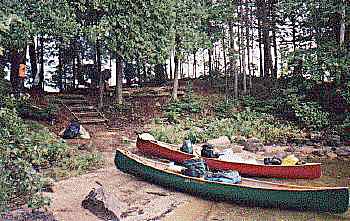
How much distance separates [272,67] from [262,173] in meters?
14.3

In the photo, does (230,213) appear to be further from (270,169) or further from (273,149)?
(273,149)

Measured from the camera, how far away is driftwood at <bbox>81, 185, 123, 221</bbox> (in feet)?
29.7

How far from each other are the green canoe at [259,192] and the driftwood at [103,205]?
201 centimetres

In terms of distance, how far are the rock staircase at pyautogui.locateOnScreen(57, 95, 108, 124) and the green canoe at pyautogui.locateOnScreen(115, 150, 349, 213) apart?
698 centimetres

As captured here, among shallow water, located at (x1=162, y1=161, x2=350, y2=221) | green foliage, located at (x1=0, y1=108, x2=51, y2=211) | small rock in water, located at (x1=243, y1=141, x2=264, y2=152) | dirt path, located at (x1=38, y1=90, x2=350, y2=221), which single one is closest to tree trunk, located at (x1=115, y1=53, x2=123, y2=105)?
small rock in water, located at (x1=243, y1=141, x2=264, y2=152)

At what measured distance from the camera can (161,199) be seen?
1057 centimetres

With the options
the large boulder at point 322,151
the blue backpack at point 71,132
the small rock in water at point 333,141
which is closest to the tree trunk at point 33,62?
the blue backpack at point 71,132

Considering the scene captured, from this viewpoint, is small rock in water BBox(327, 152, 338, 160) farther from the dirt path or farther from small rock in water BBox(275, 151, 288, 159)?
the dirt path

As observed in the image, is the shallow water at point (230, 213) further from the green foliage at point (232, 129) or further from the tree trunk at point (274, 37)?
the tree trunk at point (274, 37)

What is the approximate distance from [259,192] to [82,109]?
11207 millimetres

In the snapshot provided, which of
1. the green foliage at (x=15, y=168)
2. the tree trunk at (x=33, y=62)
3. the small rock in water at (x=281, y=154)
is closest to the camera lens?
the green foliage at (x=15, y=168)

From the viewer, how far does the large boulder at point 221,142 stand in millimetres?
16742

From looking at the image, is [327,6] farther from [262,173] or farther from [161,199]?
[161,199]

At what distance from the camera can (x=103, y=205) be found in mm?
9117
